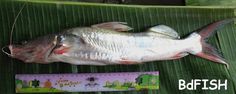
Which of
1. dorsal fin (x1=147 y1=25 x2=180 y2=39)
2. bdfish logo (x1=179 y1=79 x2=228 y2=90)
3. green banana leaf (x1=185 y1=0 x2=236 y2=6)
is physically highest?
green banana leaf (x1=185 y1=0 x2=236 y2=6)

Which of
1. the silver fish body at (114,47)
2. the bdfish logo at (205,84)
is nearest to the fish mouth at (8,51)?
the silver fish body at (114,47)

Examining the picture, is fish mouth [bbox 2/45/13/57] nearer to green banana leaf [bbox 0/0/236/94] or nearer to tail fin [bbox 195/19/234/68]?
green banana leaf [bbox 0/0/236/94]

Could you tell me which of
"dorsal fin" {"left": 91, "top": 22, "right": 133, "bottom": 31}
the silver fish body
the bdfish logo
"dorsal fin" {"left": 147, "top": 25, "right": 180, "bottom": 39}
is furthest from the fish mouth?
the bdfish logo

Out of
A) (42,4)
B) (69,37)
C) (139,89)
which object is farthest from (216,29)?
(42,4)

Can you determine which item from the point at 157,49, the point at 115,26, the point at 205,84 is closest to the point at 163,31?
the point at 157,49

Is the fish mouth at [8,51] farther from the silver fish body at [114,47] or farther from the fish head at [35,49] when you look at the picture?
the silver fish body at [114,47]

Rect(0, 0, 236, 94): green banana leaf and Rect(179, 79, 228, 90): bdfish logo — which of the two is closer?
Rect(0, 0, 236, 94): green banana leaf

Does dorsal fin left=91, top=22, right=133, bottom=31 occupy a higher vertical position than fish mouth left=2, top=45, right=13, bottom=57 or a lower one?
higher
